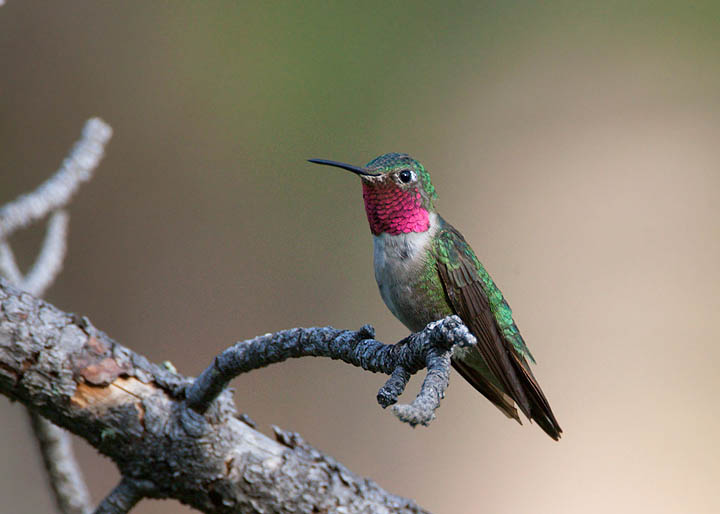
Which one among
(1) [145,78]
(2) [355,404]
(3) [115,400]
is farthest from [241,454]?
(1) [145,78]

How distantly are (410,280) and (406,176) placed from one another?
1.03ft

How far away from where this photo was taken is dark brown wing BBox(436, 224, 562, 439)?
212cm

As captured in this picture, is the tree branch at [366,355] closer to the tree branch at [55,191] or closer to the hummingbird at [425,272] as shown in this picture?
the hummingbird at [425,272]

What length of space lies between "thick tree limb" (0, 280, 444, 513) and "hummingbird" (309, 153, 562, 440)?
573 millimetres

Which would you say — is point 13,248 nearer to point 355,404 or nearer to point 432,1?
point 355,404

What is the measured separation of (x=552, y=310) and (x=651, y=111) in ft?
4.83

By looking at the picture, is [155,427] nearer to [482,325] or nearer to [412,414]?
[412,414]

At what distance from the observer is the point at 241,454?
1654 mm

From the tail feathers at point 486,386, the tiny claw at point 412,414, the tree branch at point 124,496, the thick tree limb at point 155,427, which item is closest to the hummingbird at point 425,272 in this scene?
the tail feathers at point 486,386

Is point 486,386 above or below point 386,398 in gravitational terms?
above

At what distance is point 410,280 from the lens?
210 cm

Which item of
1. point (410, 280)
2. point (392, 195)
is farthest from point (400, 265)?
point (392, 195)

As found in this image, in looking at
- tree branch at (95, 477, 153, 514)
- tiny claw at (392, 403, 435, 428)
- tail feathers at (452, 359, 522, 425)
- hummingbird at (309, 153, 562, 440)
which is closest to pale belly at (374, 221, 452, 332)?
hummingbird at (309, 153, 562, 440)

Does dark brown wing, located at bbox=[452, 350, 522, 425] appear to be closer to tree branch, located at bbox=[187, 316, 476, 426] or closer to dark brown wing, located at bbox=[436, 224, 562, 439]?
dark brown wing, located at bbox=[436, 224, 562, 439]
